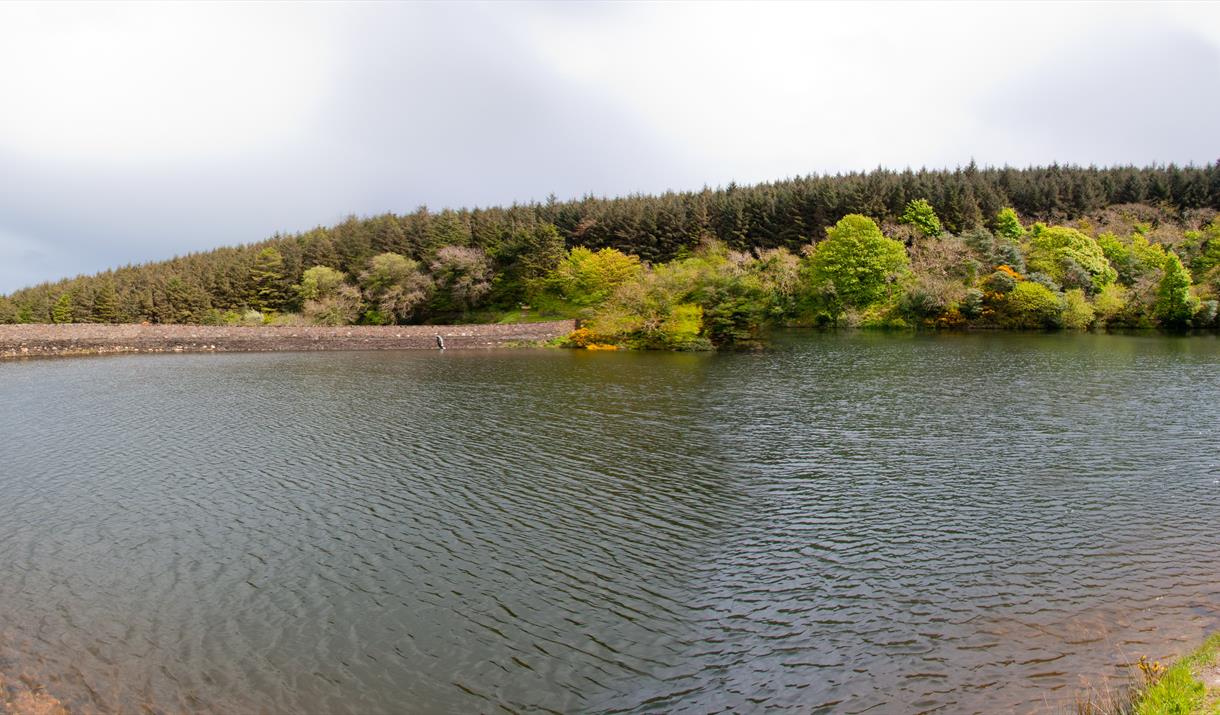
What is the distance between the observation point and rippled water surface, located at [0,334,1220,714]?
9.77 m

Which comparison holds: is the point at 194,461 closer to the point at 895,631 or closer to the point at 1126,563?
the point at 895,631

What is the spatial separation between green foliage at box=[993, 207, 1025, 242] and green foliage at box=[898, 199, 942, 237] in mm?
7213

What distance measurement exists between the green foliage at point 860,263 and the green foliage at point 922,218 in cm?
1171

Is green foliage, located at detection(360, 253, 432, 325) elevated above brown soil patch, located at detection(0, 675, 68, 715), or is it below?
above

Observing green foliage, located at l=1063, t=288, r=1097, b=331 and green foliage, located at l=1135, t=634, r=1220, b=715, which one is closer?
green foliage, located at l=1135, t=634, r=1220, b=715

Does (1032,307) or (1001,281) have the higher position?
(1001,281)

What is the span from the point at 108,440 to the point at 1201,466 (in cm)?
3739

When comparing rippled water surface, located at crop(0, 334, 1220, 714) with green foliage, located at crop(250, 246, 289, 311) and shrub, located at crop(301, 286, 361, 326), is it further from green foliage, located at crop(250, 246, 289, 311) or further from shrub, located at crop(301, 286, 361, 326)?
green foliage, located at crop(250, 246, 289, 311)

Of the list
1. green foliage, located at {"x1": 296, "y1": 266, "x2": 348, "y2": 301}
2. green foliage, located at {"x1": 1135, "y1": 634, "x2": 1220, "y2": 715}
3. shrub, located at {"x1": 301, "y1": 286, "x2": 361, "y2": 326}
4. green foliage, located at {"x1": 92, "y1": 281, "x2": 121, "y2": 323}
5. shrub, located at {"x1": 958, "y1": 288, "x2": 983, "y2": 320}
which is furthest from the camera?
green foliage, located at {"x1": 92, "y1": 281, "x2": 121, "y2": 323}

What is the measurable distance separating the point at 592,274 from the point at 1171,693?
6934 centimetres

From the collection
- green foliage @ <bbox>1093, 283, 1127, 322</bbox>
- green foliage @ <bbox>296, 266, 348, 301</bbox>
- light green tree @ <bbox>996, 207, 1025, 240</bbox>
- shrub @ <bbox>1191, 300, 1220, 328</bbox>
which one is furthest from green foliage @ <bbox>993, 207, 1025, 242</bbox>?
green foliage @ <bbox>296, 266, 348, 301</bbox>

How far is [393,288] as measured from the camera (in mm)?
83938

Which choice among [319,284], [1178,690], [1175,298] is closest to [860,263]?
[1175,298]

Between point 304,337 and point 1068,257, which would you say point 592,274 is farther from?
point 1068,257
